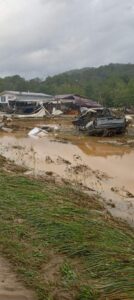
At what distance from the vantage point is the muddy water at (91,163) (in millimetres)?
11867

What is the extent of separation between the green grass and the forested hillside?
68034mm

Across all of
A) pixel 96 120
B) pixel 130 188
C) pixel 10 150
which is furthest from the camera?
pixel 96 120

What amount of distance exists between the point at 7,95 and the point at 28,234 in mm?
68821

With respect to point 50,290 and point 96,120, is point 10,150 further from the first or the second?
point 50,290

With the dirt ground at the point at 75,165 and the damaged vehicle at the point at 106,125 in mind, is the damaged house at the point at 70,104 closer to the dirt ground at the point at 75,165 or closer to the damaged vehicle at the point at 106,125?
the dirt ground at the point at 75,165

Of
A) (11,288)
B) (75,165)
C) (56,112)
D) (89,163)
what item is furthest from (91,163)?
(56,112)

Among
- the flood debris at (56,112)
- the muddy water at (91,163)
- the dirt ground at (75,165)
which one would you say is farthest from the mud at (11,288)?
the flood debris at (56,112)

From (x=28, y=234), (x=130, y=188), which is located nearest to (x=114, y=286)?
(x=28, y=234)

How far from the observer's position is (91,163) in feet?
65.0

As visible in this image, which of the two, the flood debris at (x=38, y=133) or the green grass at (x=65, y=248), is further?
the flood debris at (x=38, y=133)

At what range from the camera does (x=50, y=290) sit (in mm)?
5055

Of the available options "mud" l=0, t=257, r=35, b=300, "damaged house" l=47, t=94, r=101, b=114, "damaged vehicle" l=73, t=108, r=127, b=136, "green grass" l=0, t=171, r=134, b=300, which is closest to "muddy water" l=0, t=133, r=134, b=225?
"damaged vehicle" l=73, t=108, r=127, b=136

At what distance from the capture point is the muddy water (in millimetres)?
11867

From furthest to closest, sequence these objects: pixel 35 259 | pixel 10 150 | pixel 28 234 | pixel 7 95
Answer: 1. pixel 7 95
2. pixel 10 150
3. pixel 28 234
4. pixel 35 259
